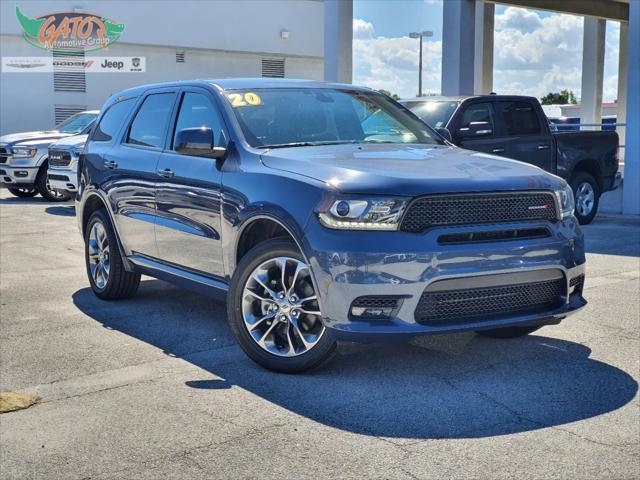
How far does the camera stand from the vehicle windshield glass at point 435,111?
11.4m

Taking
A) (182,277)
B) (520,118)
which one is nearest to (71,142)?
(520,118)

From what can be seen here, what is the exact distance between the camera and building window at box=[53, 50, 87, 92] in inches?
1169

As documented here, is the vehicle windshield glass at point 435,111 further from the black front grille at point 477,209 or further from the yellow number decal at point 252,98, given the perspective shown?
the black front grille at point 477,209

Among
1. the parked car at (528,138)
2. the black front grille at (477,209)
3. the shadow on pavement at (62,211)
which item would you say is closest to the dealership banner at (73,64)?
the shadow on pavement at (62,211)

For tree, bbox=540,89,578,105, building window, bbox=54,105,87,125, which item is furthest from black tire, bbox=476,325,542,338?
tree, bbox=540,89,578,105

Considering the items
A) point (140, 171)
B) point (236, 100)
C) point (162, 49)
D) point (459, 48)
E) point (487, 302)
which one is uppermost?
point (162, 49)

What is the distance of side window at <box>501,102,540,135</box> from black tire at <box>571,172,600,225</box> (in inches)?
56.1

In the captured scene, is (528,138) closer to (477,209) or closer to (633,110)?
(633,110)

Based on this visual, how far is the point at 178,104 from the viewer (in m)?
7.05

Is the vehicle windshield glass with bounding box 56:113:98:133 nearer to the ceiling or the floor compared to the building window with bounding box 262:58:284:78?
nearer to the floor

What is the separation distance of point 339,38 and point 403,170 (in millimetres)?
16045

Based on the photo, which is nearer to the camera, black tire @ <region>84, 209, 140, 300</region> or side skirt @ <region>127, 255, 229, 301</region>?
side skirt @ <region>127, 255, 229, 301</region>

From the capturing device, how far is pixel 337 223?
16.9 ft

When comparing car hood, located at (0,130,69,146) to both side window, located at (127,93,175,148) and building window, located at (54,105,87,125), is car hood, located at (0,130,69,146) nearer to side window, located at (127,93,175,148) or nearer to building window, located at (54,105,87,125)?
building window, located at (54,105,87,125)
